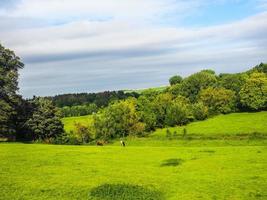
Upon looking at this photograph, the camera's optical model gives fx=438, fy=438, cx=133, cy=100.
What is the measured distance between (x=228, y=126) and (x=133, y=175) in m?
95.5

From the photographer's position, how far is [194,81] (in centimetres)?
18700

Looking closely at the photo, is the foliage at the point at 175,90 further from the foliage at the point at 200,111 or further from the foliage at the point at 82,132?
the foliage at the point at 82,132

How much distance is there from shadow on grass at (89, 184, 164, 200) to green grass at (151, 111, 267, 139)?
80205 mm

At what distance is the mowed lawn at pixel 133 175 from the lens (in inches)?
1154

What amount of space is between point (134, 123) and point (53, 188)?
3714 inches

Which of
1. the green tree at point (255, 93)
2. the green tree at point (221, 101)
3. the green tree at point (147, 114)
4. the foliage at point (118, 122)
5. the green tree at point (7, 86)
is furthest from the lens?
the green tree at point (221, 101)

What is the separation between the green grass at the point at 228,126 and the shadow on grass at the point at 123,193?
8020 cm

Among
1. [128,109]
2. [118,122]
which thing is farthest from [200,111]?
[118,122]

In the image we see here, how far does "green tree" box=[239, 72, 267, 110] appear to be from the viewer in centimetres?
14988

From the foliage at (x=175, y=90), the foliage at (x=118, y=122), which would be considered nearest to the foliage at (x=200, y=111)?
the foliage at (x=118, y=122)

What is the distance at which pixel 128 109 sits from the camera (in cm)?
12538

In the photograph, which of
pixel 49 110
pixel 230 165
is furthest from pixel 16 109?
pixel 230 165

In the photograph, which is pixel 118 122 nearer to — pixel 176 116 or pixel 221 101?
pixel 176 116

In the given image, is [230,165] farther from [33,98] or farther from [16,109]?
[33,98]
